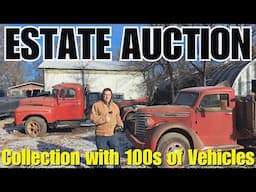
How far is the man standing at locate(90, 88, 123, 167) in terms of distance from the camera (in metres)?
5.45


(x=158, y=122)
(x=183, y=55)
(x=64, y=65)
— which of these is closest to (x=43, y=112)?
(x=64, y=65)

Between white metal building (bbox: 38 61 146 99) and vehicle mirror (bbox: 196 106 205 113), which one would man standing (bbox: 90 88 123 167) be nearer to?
white metal building (bbox: 38 61 146 99)

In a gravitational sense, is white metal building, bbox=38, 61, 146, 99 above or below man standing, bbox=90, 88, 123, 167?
above

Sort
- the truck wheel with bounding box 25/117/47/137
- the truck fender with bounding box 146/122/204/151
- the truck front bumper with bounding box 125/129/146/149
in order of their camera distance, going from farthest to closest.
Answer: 1. the truck wheel with bounding box 25/117/47/137
2. the truck front bumper with bounding box 125/129/146/149
3. the truck fender with bounding box 146/122/204/151

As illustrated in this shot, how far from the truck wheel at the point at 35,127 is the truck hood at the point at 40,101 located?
30 centimetres

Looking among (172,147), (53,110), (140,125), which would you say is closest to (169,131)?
(172,147)

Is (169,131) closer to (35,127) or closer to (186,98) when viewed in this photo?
(186,98)

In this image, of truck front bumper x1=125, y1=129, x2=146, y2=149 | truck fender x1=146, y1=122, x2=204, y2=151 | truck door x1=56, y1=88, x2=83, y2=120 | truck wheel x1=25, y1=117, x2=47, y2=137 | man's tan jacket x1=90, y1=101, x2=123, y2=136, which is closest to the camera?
man's tan jacket x1=90, y1=101, x2=123, y2=136

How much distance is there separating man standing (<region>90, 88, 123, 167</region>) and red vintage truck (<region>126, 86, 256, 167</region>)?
433 millimetres

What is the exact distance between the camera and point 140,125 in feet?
19.2

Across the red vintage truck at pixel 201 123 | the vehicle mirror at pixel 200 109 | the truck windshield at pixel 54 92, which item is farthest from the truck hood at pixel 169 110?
the truck windshield at pixel 54 92

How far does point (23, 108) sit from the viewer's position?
244 inches

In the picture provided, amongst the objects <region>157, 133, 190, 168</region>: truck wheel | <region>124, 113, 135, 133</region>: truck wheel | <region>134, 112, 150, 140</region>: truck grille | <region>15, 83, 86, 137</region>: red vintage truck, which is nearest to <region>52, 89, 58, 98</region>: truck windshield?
<region>15, 83, 86, 137</region>: red vintage truck
